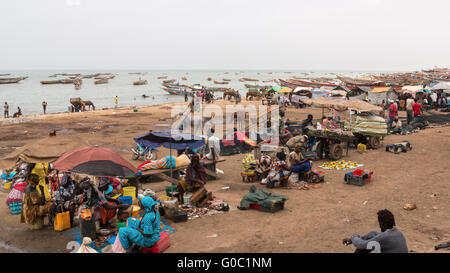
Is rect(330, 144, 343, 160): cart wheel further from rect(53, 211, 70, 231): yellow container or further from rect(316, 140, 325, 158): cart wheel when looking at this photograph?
rect(53, 211, 70, 231): yellow container

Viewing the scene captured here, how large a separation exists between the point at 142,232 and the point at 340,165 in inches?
326

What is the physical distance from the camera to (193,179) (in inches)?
328

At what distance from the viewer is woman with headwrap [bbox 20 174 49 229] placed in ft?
23.2

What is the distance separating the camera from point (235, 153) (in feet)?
49.0

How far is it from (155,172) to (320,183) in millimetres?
4627

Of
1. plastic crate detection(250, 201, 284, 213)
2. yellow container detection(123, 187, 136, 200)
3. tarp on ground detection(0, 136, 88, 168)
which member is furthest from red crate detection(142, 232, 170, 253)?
tarp on ground detection(0, 136, 88, 168)

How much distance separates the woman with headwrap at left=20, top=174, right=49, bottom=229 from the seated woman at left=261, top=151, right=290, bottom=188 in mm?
5608

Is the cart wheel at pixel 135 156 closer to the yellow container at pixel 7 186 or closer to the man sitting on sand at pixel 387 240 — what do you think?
the yellow container at pixel 7 186

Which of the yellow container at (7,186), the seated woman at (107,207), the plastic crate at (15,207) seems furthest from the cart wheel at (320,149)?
the yellow container at (7,186)

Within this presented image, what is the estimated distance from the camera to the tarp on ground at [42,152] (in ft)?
23.5

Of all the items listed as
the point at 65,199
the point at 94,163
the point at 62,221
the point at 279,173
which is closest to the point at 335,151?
the point at 279,173
